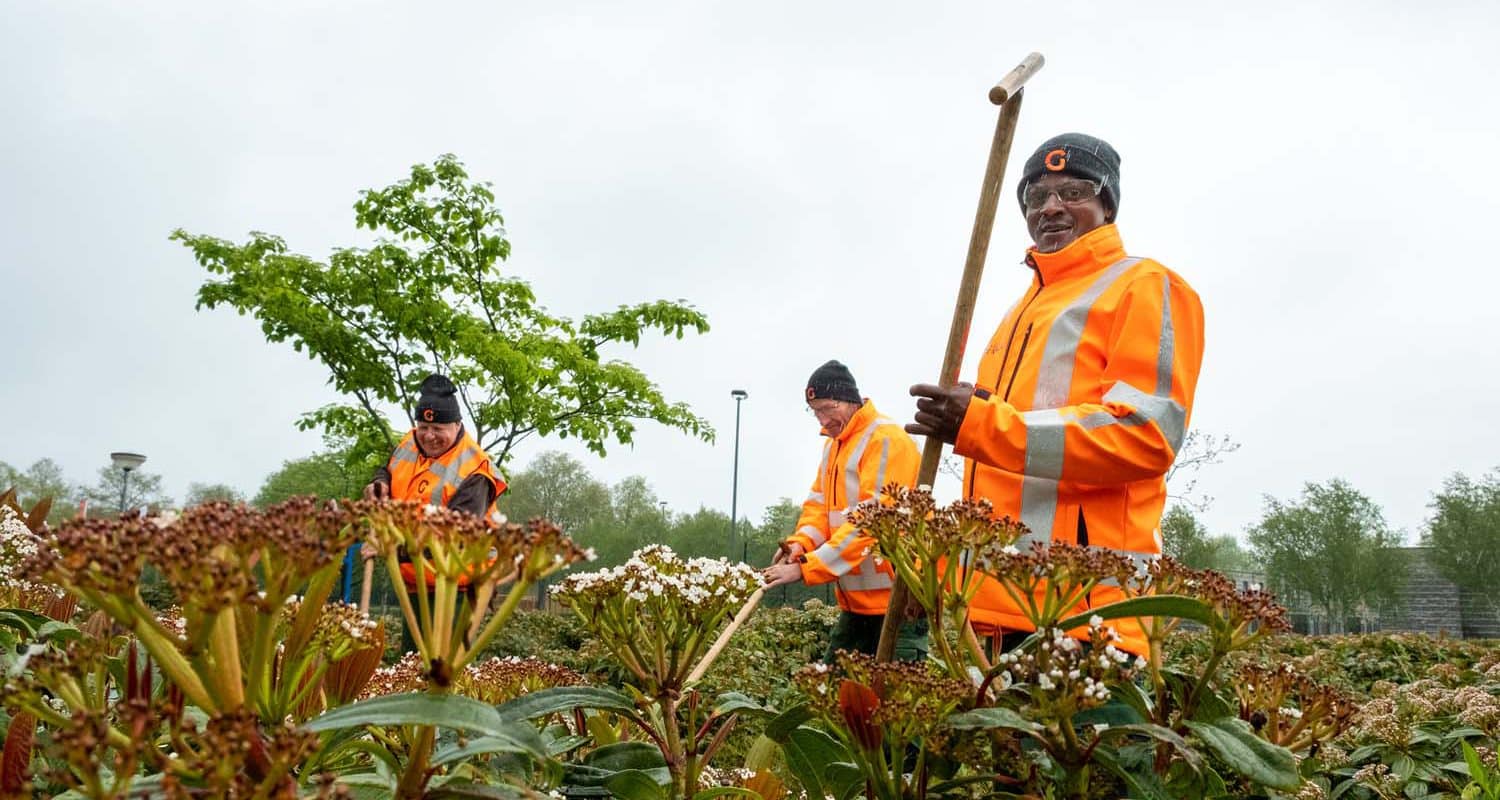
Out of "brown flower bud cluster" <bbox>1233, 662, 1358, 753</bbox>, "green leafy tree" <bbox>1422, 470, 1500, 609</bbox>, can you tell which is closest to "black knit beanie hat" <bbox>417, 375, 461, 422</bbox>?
"brown flower bud cluster" <bbox>1233, 662, 1358, 753</bbox>

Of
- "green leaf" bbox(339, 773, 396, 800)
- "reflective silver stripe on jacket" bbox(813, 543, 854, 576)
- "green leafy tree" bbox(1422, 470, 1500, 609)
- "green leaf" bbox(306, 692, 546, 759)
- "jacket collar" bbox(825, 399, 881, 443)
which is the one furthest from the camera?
"green leafy tree" bbox(1422, 470, 1500, 609)

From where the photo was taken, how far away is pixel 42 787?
5.11 ft

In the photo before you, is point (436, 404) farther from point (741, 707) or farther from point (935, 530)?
point (935, 530)

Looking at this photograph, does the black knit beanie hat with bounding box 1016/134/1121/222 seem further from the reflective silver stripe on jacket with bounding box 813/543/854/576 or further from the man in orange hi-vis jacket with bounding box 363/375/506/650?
the man in orange hi-vis jacket with bounding box 363/375/506/650

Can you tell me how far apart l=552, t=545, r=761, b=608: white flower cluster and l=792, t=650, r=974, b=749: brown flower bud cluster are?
14.4 inches

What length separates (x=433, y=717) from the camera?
99 cm

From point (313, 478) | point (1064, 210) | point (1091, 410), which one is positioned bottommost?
point (1091, 410)

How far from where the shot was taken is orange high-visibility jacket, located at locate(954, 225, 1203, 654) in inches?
85.0

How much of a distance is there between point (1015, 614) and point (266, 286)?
1360 centimetres

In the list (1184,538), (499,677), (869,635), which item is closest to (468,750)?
(499,677)

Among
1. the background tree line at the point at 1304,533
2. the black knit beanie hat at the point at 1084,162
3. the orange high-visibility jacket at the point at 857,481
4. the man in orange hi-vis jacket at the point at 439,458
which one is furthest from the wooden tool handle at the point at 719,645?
the background tree line at the point at 1304,533

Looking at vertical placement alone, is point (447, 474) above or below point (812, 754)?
above

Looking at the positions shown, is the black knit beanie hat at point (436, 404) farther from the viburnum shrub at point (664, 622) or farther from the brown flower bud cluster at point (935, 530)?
the brown flower bud cluster at point (935, 530)

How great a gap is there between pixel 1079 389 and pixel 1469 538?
6446cm
